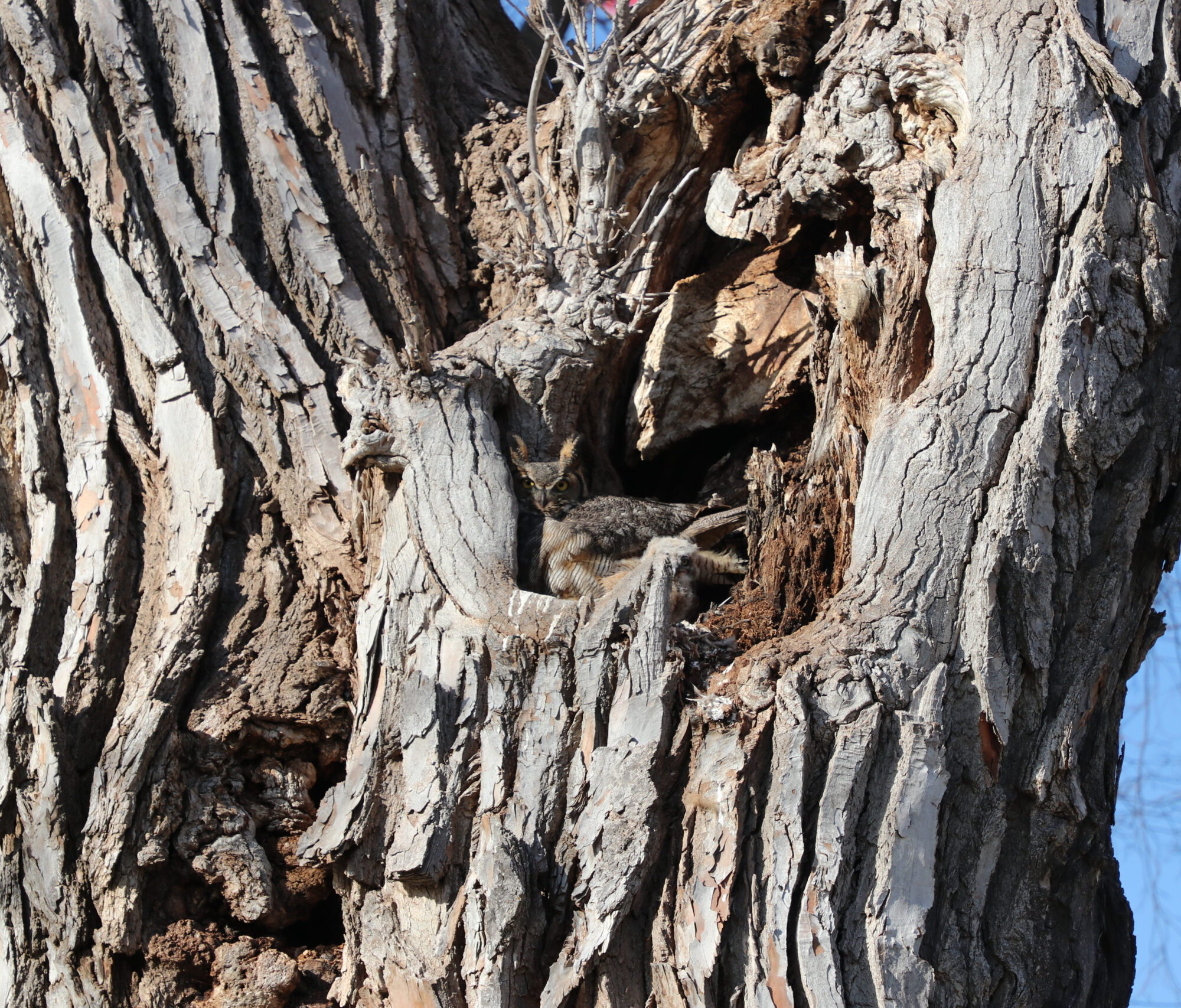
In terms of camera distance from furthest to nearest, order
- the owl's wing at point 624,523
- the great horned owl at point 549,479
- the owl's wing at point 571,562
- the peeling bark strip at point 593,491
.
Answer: the great horned owl at point 549,479 < the owl's wing at point 624,523 < the owl's wing at point 571,562 < the peeling bark strip at point 593,491

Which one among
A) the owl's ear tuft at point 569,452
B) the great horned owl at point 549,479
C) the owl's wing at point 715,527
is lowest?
the owl's wing at point 715,527

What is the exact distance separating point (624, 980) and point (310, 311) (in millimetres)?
1992

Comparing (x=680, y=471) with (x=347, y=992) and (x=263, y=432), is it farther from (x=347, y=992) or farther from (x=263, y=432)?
(x=347, y=992)

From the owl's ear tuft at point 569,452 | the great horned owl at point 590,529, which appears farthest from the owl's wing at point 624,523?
the owl's ear tuft at point 569,452

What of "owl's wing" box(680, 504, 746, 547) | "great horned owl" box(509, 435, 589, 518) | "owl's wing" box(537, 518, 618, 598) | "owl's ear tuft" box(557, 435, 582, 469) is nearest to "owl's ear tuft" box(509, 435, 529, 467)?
"great horned owl" box(509, 435, 589, 518)

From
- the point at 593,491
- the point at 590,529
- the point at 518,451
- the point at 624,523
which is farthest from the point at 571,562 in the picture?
the point at 593,491

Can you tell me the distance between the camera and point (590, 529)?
10.8 ft

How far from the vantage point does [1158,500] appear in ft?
9.18

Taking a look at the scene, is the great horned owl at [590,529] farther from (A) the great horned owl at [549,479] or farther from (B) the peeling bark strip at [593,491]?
(B) the peeling bark strip at [593,491]

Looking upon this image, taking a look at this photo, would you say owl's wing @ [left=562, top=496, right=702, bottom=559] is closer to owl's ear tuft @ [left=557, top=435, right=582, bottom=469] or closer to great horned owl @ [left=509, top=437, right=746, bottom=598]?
great horned owl @ [left=509, top=437, right=746, bottom=598]

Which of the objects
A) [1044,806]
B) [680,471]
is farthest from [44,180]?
[1044,806]

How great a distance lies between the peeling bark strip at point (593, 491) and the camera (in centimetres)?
227

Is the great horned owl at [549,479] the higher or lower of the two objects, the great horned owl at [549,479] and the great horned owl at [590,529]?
the higher

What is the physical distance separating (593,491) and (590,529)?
0.51 metres
